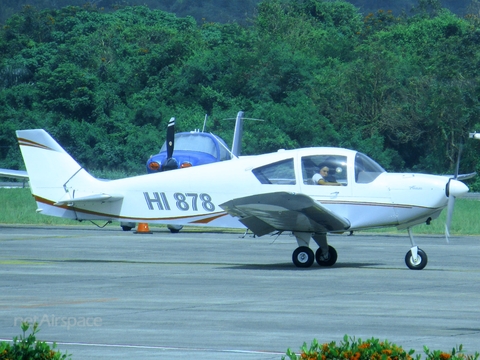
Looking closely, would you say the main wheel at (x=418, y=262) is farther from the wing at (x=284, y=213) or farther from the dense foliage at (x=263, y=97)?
the dense foliage at (x=263, y=97)

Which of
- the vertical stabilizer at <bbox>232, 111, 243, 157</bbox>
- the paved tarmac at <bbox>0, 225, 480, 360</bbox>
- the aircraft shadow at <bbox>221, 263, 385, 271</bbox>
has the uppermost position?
the vertical stabilizer at <bbox>232, 111, 243, 157</bbox>

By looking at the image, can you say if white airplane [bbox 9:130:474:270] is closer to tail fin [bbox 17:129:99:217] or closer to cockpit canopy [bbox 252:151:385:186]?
cockpit canopy [bbox 252:151:385:186]

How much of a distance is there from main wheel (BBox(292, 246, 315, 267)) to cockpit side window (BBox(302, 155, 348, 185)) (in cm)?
116

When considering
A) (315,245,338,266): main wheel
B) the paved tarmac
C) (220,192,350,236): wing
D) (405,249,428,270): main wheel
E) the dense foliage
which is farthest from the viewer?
the dense foliage

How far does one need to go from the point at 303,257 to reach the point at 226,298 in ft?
13.1

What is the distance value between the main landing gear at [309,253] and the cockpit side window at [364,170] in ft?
3.96

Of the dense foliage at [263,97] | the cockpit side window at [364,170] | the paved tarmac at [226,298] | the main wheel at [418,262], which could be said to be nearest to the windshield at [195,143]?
the paved tarmac at [226,298]

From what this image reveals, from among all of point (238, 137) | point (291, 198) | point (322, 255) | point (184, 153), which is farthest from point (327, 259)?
point (238, 137)

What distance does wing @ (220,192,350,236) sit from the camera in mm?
15297

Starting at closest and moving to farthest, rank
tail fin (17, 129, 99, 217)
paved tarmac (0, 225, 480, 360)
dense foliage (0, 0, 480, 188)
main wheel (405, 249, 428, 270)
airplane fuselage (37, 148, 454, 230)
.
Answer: paved tarmac (0, 225, 480, 360) < airplane fuselage (37, 148, 454, 230) < main wheel (405, 249, 428, 270) < tail fin (17, 129, 99, 217) < dense foliage (0, 0, 480, 188)

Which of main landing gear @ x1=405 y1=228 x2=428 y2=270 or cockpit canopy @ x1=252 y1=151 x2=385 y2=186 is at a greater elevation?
cockpit canopy @ x1=252 y1=151 x2=385 y2=186

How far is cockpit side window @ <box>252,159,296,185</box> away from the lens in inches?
630

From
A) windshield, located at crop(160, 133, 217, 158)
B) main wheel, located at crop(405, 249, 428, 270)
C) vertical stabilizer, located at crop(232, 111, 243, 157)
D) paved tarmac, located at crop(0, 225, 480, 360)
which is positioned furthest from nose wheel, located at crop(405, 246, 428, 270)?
vertical stabilizer, located at crop(232, 111, 243, 157)

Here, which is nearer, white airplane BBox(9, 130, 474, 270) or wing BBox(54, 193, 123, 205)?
white airplane BBox(9, 130, 474, 270)
